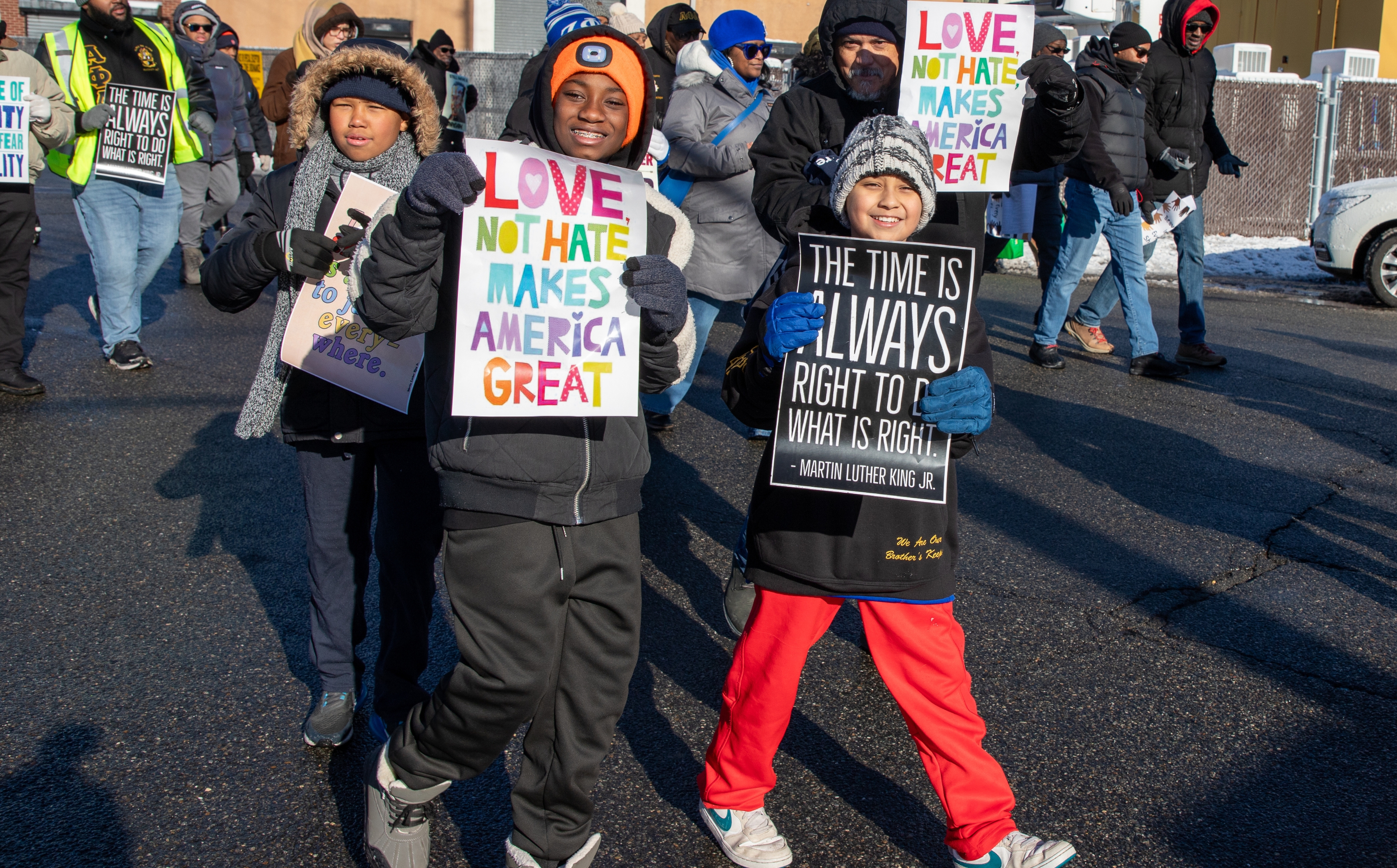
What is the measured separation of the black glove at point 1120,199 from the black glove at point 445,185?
549cm

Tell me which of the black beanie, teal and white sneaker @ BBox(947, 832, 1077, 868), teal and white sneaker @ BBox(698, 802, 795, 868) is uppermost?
the black beanie

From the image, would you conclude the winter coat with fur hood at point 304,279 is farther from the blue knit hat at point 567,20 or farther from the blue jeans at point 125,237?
the blue jeans at point 125,237

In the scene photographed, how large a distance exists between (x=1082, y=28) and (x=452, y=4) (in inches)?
489

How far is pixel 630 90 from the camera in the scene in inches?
103

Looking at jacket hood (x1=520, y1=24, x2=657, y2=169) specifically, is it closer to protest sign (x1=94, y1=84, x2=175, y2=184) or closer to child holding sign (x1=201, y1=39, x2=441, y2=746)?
child holding sign (x1=201, y1=39, x2=441, y2=746)

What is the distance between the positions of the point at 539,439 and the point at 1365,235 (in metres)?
10.8

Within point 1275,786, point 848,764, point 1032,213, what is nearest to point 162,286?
point 1032,213

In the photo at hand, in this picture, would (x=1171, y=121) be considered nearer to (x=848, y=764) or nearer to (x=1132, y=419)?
(x=1132, y=419)

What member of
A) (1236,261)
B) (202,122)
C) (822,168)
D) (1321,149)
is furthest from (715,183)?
(1321,149)

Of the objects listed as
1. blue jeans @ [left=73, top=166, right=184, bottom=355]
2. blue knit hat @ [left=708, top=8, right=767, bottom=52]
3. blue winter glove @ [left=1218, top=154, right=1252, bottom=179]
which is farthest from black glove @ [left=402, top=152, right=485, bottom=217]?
blue winter glove @ [left=1218, top=154, right=1252, bottom=179]

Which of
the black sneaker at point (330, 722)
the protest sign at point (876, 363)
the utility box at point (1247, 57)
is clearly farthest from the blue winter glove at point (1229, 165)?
the utility box at point (1247, 57)

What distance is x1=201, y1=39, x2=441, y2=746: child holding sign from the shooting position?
306 centimetres

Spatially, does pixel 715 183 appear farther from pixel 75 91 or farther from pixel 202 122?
pixel 202 122

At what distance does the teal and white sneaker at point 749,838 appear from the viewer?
278 cm
